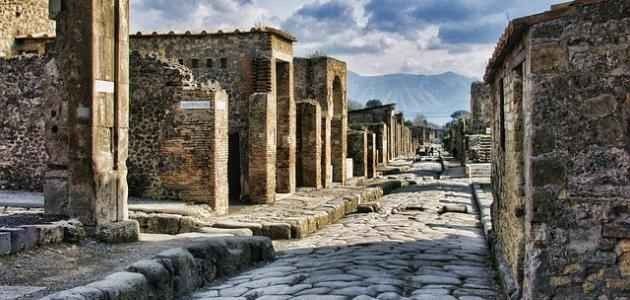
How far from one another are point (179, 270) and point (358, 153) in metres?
23.3

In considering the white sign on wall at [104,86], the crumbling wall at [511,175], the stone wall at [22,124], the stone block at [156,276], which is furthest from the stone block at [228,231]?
the stone wall at [22,124]

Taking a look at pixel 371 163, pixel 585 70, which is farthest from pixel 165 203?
pixel 371 163

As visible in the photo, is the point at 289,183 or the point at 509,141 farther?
the point at 289,183

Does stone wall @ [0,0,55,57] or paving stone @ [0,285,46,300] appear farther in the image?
stone wall @ [0,0,55,57]

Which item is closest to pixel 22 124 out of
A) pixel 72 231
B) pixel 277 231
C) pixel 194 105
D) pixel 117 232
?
pixel 194 105

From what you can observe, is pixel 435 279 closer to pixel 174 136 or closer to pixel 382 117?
pixel 174 136

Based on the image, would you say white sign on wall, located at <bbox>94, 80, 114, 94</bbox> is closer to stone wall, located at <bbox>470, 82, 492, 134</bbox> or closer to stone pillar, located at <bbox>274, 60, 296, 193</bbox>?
stone pillar, located at <bbox>274, 60, 296, 193</bbox>

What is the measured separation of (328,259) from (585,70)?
5.20 meters

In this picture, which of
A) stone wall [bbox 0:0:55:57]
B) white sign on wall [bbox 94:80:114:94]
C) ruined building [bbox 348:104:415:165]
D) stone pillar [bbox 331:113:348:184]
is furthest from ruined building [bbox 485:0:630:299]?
ruined building [bbox 348:104:415:165]

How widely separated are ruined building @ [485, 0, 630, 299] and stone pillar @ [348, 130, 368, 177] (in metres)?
24.5

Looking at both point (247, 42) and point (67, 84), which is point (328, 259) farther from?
point (247, 42)

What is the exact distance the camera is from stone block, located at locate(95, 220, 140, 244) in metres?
9.09

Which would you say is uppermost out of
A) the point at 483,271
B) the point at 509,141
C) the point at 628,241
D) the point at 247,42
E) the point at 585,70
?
the point at 247,42

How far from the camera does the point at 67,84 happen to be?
944cm
